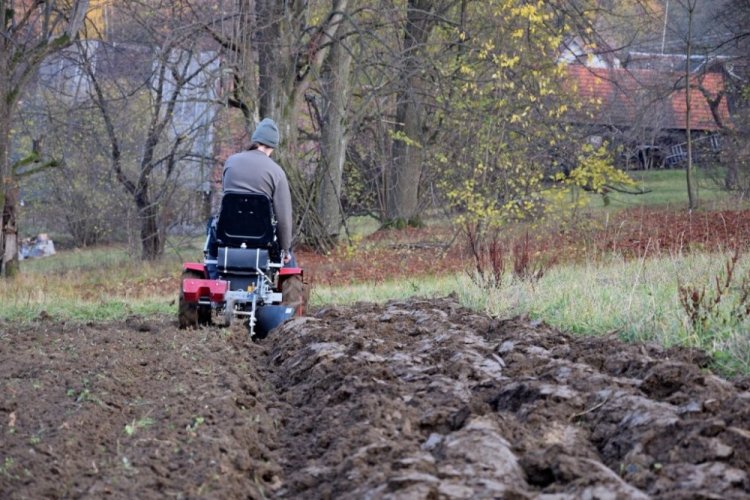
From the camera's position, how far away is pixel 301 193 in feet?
71.1

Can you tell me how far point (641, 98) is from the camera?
96.1ft

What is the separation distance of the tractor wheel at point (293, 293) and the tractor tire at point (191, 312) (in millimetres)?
A: 724

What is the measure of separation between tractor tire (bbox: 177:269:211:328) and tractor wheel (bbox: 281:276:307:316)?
72 centimetres

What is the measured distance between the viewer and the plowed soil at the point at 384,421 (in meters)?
4.29

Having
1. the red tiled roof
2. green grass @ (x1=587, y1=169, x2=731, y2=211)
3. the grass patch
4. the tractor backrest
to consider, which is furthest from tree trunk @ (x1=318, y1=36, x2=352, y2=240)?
the tractor backrest

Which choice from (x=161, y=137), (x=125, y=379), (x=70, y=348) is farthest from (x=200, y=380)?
(x=161, y=137)

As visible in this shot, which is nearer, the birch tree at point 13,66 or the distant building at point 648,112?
the birch tree at point 13,66

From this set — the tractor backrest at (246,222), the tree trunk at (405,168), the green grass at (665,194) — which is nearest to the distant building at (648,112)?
the green grass at (665,194)

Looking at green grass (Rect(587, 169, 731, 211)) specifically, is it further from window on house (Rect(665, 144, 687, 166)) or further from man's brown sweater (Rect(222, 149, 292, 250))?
man's brown sweater (Rect(222, 149, 292, 250))

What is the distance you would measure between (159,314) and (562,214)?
35.0 ft

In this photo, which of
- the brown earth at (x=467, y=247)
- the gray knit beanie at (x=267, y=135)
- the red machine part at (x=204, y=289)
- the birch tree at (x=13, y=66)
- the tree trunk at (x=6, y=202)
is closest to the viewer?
the red machine part at (x=204, y=289)

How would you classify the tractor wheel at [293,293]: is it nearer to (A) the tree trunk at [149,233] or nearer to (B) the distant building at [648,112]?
(B) the distant building at [648,112]

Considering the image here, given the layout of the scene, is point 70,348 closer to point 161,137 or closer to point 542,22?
point 542,22

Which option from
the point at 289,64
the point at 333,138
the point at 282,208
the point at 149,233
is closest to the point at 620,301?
the point at 282,208
